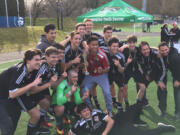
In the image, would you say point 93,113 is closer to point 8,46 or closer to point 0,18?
point 8,46

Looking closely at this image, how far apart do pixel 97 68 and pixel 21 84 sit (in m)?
1.61

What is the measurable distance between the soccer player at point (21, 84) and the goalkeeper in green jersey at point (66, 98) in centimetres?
43

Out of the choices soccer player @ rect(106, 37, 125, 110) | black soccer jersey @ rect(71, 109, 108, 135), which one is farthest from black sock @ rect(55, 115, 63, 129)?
soccer player @ rect(106, 37, 125, 110)

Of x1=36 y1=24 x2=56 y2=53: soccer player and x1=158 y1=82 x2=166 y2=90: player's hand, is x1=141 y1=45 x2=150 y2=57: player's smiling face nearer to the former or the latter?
x1=158 y1=82 x2=166 y2=90: player's hand

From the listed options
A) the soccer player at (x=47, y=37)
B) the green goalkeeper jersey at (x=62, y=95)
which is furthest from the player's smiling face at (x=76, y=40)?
the green goalkeeper jersey at (x=62, y=95)

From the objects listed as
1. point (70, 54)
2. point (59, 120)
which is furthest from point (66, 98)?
point (70, 54)

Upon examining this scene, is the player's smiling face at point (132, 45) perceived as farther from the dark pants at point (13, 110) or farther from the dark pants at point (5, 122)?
the dark pants at point (5, 122)

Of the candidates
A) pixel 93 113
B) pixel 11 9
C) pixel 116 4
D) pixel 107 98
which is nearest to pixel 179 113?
pixel 107 98

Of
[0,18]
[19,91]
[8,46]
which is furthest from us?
[0,18]

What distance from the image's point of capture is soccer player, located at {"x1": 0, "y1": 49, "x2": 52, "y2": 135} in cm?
287

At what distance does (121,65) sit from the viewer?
415 cm

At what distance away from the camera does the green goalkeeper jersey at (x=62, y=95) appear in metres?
3.47

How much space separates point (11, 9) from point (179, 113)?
3110 cm

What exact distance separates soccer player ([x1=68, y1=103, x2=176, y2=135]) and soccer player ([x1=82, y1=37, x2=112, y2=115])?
1.49ft
